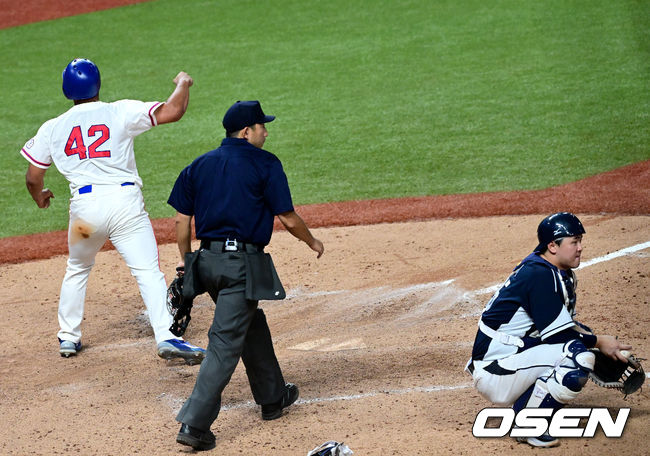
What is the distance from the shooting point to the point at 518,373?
455 cm

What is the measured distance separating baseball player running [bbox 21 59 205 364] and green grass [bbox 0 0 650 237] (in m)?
3.73

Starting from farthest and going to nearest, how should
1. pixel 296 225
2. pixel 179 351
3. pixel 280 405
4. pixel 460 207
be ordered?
pixel 460 207
pixel 179 351
pixel 280 405
pixel 296 225

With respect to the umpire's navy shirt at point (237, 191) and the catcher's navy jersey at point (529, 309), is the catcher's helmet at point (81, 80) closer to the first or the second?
the umpire's navy shirt at point (237, 191)

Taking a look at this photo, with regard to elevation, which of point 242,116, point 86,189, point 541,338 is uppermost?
point 242,116

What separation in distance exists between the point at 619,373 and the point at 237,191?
7.04ft

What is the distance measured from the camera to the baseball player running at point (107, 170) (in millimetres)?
5887

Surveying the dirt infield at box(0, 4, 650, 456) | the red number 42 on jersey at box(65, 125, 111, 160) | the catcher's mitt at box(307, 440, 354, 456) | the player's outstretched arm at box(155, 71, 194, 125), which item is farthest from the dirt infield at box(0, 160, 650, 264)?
the catcher's mitt at box(307, 440, 354, 456)

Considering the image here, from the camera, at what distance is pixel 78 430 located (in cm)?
508

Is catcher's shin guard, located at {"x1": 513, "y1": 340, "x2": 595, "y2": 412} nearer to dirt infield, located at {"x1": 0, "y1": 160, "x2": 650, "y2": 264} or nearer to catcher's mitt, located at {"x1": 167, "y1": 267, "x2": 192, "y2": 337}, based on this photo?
catcher's mitt, located at {"x1": 167, "y1": 267, "x2": 192, "y2": 337}

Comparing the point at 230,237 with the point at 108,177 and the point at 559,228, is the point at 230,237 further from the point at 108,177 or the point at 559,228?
the point at 559,228

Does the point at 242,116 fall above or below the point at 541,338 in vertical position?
above

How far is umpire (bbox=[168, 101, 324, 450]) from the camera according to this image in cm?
473

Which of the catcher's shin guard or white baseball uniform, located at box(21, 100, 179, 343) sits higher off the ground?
white baseball uniform, located at box(21, 100, 179, 343)

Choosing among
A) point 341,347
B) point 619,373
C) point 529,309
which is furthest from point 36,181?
point 619,373
